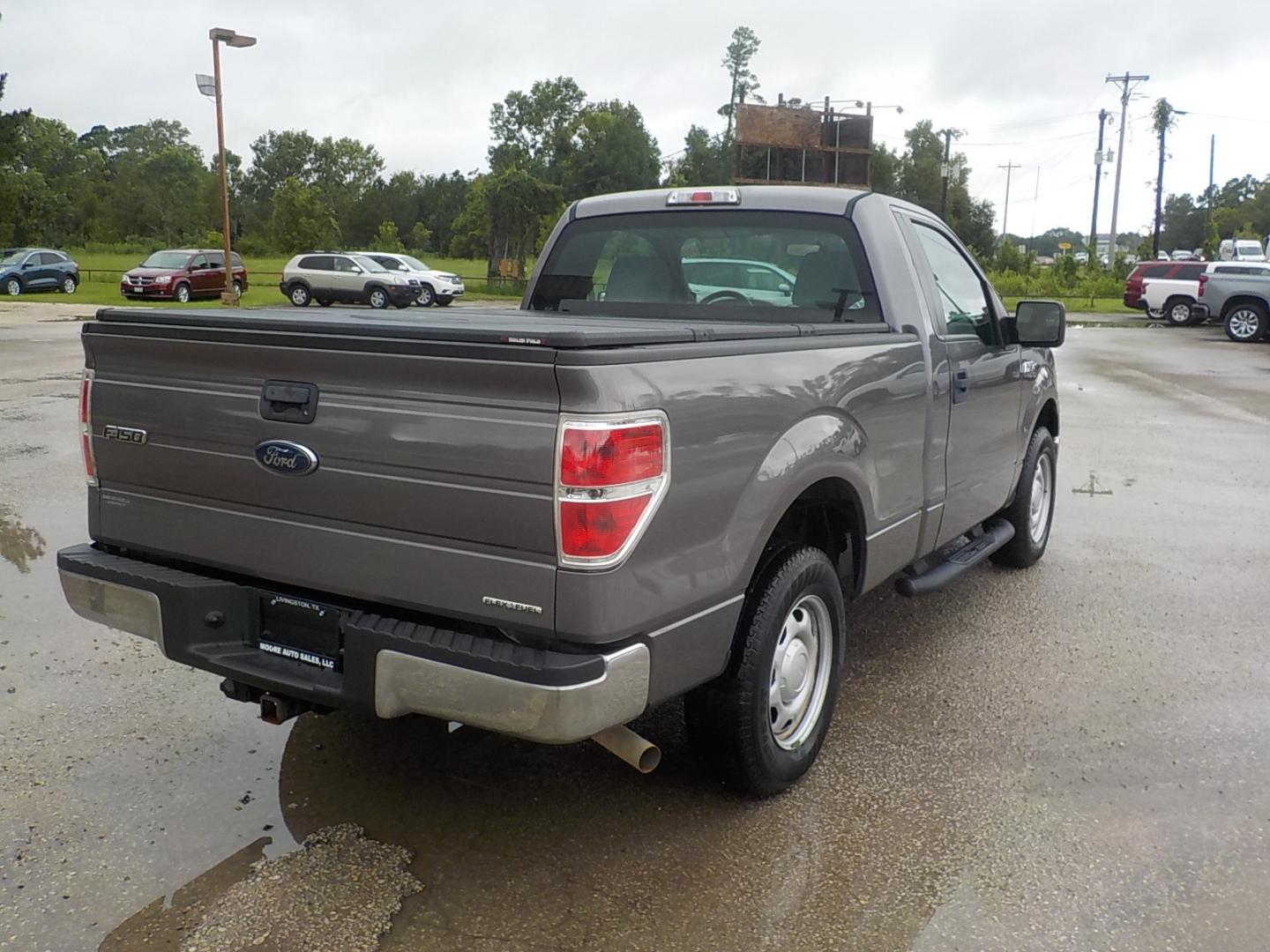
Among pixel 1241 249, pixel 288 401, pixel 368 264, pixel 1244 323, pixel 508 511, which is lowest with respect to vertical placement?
pixel 1244 323

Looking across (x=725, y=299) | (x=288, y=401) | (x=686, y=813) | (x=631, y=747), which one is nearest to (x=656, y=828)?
(x=686, y=813)

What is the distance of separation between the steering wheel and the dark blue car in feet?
117

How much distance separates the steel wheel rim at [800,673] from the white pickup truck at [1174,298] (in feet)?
103

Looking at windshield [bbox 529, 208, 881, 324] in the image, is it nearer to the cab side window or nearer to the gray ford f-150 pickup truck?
the gray ford f-150 pickup truck

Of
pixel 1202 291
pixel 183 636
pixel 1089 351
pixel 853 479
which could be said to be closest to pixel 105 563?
pixel 183 636

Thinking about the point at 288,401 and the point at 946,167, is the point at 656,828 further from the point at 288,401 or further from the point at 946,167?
the point at 946,167

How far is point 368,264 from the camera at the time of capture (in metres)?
34.3

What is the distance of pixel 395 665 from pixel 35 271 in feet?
122

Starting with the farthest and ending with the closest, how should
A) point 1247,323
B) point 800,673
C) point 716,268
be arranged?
point 1247,323 → point 716,268 → point 800,673

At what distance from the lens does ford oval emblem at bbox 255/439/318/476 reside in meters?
2.99

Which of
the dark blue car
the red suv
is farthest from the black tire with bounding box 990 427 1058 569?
the dark blue car

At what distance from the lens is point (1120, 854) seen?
331 centimetres

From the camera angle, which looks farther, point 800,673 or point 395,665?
point 800,673

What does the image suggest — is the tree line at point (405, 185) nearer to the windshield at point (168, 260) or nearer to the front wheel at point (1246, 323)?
the windshield at point (168, 260)
